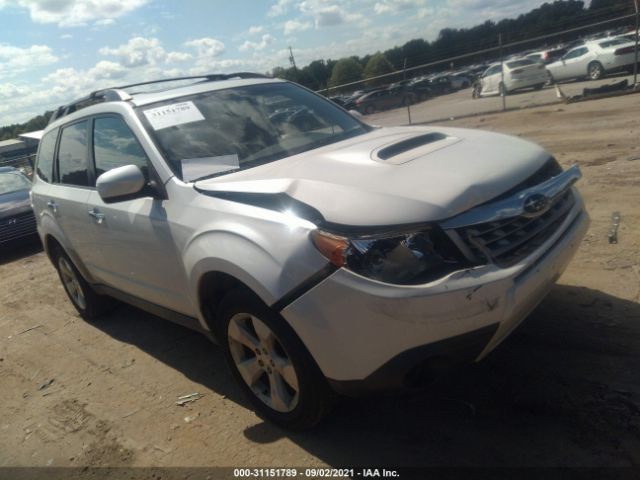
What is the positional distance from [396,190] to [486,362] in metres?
1.39

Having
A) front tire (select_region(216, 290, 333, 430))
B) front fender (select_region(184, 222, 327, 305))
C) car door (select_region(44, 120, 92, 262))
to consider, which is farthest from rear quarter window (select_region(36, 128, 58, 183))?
front tire (select_region(216, 290, 333, 430))

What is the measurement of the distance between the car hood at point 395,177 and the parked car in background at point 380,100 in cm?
2623

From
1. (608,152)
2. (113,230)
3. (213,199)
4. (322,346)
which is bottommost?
(608,152)

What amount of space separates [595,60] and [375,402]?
2110cm

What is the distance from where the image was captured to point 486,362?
3225mm

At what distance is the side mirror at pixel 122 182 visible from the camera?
10.3 ft

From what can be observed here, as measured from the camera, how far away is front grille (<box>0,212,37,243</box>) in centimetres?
929

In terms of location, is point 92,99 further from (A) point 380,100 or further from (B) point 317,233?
(A) point 380,100

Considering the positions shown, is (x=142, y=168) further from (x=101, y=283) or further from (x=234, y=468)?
(x=234, y=468)

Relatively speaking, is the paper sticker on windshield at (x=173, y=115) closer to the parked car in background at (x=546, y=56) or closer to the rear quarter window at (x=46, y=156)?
the rear quarter window at (x=46, y=156)

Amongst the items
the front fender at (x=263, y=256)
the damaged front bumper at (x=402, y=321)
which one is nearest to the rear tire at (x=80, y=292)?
the front fender at (x=263, y=256)

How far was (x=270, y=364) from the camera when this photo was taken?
110 inches

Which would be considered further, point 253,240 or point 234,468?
point 234,468

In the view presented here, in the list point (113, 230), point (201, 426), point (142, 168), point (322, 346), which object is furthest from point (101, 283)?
point (322, 346)
